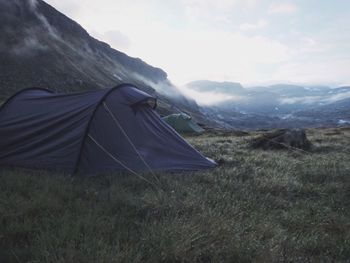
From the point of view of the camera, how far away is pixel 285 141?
1666 cm

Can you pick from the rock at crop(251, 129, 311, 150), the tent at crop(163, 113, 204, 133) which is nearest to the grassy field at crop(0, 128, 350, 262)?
the rock at crop(251, 129, 311, 150)

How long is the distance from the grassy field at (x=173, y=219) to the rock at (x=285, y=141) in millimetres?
7574

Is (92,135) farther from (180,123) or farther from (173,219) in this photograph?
(180,123)

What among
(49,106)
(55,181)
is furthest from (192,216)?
(49,106)

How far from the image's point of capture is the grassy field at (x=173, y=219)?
4156 millimetres

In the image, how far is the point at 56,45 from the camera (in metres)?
126

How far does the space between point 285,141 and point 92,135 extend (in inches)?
423

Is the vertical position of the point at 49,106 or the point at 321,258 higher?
the point at 49,106

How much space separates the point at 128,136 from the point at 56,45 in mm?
126861

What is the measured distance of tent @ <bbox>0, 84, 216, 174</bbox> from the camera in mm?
8609

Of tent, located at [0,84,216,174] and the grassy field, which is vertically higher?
tent, located at [0,84,216,174]

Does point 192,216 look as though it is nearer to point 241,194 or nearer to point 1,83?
point 241,194

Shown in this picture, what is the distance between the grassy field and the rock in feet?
24.8

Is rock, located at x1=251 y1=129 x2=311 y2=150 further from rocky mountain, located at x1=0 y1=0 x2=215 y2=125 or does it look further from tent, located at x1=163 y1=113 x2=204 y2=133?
rocky mountain, located at x1=0 y1=0 x2=215 y2=125
